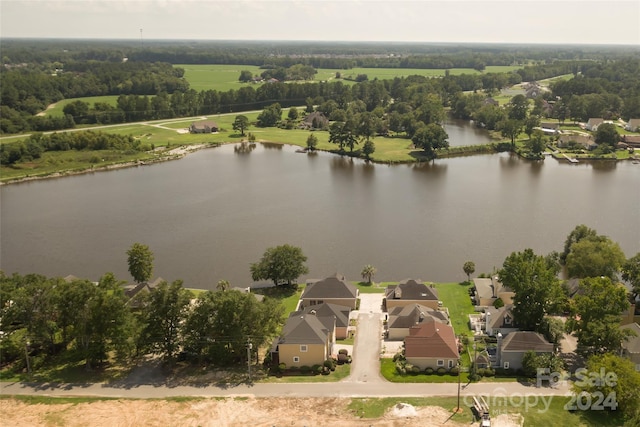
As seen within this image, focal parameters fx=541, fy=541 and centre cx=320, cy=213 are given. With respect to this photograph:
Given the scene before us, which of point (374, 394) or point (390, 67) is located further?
point (390, 67)

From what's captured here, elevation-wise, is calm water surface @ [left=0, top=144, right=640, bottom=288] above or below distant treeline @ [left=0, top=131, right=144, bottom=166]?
below

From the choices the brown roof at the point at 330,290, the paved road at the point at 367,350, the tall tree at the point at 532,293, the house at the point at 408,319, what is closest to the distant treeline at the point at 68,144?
the brown roof at the point at 330,290

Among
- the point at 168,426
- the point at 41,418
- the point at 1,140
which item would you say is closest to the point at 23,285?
the point at 41,418

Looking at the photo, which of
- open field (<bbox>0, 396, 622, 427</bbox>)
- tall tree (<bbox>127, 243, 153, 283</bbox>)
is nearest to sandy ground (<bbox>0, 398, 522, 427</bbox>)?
open field (<bbox>0, 396, 622, 427</bbox>)

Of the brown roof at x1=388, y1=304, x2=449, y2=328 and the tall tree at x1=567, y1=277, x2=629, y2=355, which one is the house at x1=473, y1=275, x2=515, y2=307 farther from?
the tall tree at x1=567, y1=277, x2=629, y2=355

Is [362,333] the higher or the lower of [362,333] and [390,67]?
the lower

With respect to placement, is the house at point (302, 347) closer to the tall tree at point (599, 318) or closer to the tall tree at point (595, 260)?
the tall tree at point (599, 318)

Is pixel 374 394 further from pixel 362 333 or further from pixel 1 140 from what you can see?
pixel 1 140
